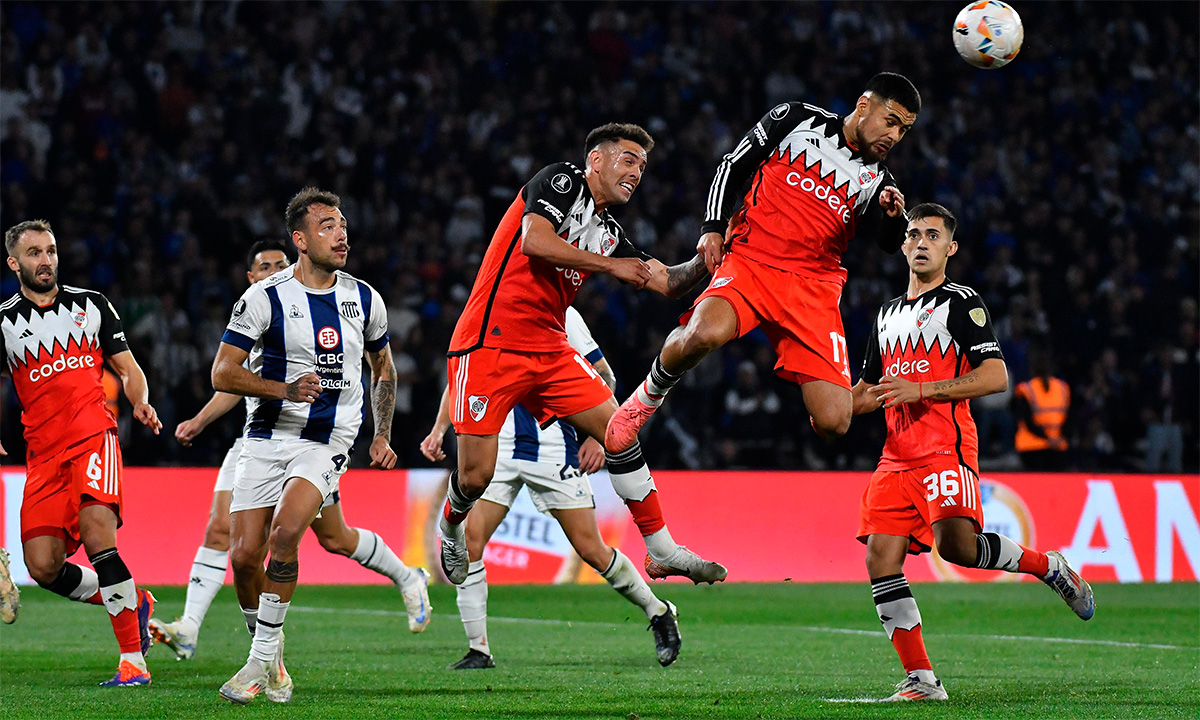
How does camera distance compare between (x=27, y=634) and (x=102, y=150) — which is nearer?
(x=27, y=634)

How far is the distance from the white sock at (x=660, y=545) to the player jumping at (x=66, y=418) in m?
2.84

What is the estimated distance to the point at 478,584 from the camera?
8.84 metres

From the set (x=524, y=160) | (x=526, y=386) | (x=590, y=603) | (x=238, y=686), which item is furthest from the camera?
(x=524, y=160)

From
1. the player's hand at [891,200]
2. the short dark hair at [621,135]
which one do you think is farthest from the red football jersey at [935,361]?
the short dark hair at [621,135]

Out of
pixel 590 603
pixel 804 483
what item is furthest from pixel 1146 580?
pixel 590 603

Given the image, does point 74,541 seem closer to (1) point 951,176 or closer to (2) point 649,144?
(2) point 649,144

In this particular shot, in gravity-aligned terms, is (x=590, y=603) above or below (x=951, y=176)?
below

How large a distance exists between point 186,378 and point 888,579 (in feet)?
32.3

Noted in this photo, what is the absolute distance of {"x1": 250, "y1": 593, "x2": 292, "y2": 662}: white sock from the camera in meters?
7.02

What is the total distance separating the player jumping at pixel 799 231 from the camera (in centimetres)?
705

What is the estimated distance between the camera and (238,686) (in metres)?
6.89

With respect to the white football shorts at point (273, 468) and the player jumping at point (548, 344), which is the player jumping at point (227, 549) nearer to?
the white football shorts at point (273, 468)

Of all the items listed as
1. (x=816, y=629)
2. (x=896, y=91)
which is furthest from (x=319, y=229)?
(x=816, y=629)

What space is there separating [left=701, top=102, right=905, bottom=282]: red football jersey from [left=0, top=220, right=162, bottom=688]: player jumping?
3.47 meters
